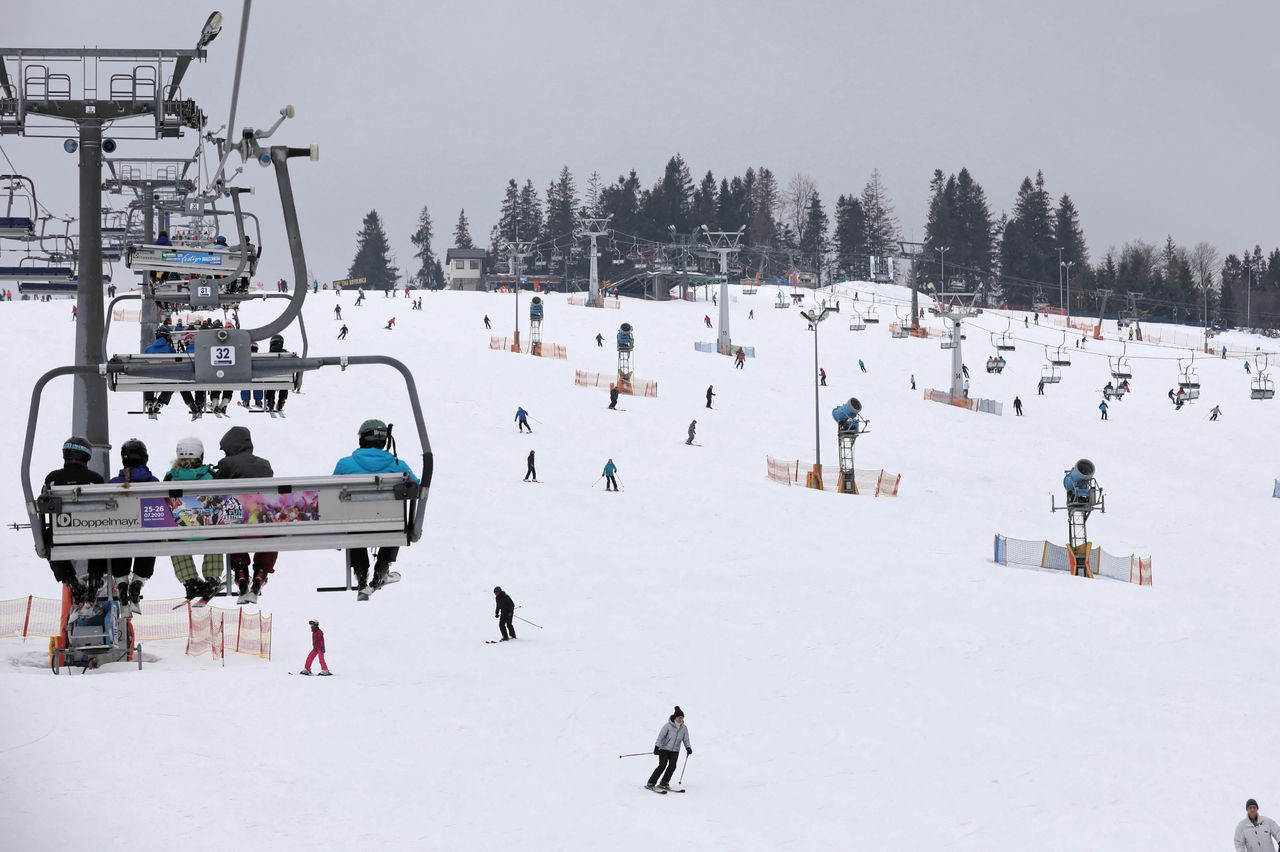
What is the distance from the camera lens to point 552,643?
25578 mm

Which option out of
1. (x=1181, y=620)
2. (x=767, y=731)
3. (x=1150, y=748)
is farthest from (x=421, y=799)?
(x=1181, y=620)

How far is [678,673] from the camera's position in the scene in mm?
23812

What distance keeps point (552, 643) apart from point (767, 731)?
19.5ft

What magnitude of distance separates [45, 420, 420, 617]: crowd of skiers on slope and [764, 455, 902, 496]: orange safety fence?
35062 millimetres

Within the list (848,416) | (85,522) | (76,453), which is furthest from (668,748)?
(848,416)

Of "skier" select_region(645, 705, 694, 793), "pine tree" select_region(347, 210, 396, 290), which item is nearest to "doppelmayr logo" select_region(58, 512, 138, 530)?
"skier" select_region(645, 705, 694, 793)

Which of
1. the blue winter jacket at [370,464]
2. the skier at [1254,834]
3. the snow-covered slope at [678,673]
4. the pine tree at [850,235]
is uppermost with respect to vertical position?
Answer: the pine tree at [850,235]

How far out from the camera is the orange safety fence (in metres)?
44.3

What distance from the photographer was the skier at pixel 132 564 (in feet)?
29.0

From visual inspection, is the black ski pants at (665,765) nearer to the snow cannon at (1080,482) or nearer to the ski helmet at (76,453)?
the ski helmet at (76,453)

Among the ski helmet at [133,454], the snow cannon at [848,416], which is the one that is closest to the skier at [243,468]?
the ski helmet at [133,454]

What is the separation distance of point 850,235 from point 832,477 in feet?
458

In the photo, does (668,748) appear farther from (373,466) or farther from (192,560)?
(373,466)

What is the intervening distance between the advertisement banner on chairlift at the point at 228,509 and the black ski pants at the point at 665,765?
10.6 metres
